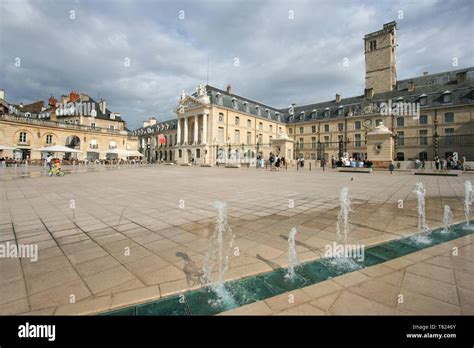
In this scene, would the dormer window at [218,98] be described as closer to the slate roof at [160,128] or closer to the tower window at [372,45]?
the slate roof at [160,128]

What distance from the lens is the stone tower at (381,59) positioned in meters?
52.5

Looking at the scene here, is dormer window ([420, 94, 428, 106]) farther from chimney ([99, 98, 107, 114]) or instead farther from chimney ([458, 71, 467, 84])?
chimney ([99, 98, 107, 114])

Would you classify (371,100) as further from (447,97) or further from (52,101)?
(52,101)

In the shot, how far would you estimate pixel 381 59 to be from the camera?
176 feet

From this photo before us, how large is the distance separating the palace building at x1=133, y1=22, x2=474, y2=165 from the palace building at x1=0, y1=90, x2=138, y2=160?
50.4 feet

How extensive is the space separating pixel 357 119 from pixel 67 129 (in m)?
58.8

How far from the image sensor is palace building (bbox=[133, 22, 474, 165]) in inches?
1515

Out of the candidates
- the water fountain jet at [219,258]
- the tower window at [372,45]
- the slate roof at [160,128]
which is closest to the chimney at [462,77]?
the tower window at [372,45]

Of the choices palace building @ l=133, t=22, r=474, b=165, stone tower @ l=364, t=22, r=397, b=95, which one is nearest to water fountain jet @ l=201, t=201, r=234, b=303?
palace building @ l=133, t=22, r=474, b=165

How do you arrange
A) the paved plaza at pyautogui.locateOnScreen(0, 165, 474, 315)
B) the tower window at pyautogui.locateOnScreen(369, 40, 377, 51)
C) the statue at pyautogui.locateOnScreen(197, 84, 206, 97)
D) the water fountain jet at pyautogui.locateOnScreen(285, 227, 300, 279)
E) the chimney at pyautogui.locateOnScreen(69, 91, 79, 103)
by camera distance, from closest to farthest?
1. the paved plaza at pyautogui.locateOnScreen(0, 165, 474, 315)
2. the water fountain jet at pyautogui.locateOnScreen(285, 227, 300, 279)
3. the statue at pyautogui.locateOnScreen(197, 84, 206, 97)
4. the chimney at pyautogui.locateOnScreen(69, 91, 79, 103)
5. the tower window at pyautogui.locateOnScreen(369, 40, 377, 51)

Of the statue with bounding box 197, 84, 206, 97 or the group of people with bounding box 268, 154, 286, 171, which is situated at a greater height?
the statue with bounding box 197, 84, 206, 97

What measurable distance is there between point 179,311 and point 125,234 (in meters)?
2.71

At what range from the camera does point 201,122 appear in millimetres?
51688
